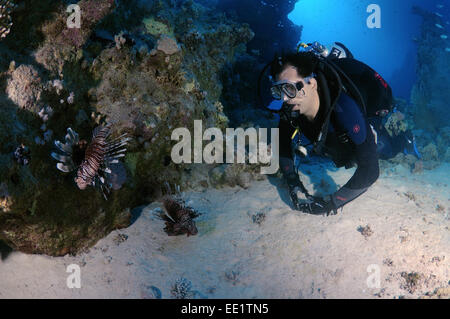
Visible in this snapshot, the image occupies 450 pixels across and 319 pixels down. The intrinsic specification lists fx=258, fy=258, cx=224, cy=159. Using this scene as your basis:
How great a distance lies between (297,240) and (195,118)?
326cm

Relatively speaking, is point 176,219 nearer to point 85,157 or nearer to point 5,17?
point 85,157

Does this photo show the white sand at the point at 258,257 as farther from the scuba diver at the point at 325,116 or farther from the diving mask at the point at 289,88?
the diving mask at the point at 289,88

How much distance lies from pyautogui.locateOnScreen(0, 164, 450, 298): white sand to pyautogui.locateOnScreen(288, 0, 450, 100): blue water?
69.6 ft

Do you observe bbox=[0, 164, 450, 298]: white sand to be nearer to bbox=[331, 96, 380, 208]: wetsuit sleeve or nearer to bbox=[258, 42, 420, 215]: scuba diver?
bbox=[258, 42, 420, 215]: scuba diver

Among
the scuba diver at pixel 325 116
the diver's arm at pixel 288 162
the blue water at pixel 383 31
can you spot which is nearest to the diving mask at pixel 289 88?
the scuba diver at pixel 325 116

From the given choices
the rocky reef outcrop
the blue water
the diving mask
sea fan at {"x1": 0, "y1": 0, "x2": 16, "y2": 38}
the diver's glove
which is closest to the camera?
the rocky reef outcrop

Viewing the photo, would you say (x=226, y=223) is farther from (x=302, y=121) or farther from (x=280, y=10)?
(x=280, y=10)

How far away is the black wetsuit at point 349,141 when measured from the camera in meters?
4.11

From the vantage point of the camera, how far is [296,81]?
4082mm

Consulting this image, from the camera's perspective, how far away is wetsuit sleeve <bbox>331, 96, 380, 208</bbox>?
409cm

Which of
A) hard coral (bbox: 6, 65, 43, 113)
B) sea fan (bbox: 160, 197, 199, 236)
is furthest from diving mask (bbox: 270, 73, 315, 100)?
hard coral (bbox: 6, 65, 43, 113)

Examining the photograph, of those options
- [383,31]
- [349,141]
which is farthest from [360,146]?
[383,31]
